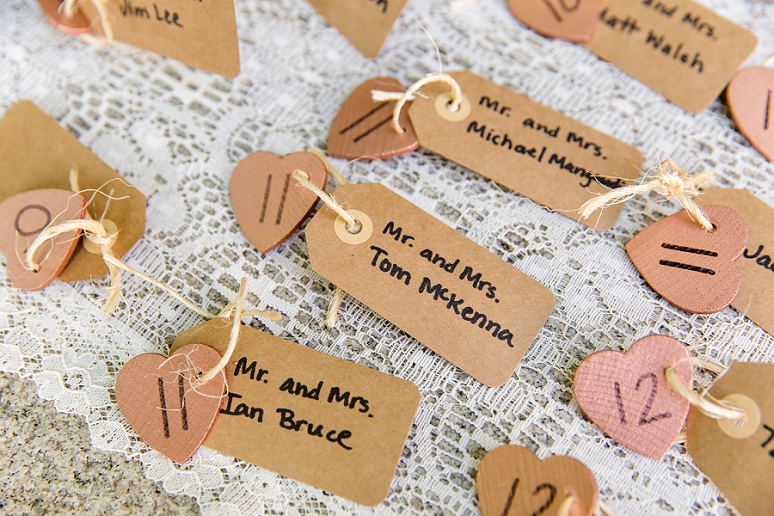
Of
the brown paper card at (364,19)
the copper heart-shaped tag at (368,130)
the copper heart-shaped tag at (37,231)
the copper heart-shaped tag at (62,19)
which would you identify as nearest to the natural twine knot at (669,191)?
the copper heart-shaped tag at (368,130)

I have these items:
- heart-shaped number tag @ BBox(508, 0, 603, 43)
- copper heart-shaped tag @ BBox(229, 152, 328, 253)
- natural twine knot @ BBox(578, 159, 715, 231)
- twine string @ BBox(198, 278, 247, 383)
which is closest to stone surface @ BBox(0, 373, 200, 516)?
twine string @ BBox(198, 278, 247, 383)

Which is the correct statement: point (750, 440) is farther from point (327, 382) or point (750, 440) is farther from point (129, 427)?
point (129, 427)

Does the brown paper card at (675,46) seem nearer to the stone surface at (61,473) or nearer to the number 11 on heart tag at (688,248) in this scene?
the number 11 on heart tag at (688,248)

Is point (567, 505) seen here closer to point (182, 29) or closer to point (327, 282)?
point (327, 282)

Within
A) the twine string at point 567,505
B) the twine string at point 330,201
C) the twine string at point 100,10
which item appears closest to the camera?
the twine string at point 567,505

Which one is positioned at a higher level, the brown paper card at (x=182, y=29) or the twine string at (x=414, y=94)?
the twine string at (x=414, y=94)

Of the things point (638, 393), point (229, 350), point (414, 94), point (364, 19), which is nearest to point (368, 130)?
point (414, 94)

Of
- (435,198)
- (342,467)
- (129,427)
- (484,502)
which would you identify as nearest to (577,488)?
(484,502)
